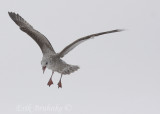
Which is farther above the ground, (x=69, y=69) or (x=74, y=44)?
(x=74, y=44)

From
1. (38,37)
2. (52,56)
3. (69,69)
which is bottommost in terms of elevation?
(69,69)

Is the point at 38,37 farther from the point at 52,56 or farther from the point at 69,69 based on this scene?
the point at 69,69

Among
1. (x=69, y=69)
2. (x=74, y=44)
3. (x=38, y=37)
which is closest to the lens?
(x=74, y=44)

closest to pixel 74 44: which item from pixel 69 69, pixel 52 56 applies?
pixel 69 69

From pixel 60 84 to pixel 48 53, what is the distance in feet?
3.23

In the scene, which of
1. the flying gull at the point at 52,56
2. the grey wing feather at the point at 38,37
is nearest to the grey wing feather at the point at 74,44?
the flying gull at the point at 52,56

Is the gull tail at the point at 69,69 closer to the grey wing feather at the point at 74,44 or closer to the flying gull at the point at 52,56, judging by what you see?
the flying gull at the point at 52,56

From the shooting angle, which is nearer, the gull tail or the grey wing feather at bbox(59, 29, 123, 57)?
the grey wing feather at bbox(59, 29, 123, 57)

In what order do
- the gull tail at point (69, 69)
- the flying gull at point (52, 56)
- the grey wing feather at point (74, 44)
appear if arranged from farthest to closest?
the gull tail at point (69, 69) < the flying gull at point (52, 56) < the grey wing feather at point (74, 44)

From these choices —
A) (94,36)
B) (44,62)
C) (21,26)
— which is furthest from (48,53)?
(94,36)

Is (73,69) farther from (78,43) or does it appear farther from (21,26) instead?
(21,26)

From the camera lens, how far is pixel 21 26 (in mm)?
14672

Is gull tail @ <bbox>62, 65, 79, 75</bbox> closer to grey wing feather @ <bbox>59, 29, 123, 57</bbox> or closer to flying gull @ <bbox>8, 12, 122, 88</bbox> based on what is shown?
flying gull @ <bbox>8, 12, 122, 88</bbox>

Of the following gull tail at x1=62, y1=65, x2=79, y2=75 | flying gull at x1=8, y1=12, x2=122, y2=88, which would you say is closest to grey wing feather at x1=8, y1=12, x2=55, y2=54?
flying gull at x1=8, y1=12, x2=122, y2=88
